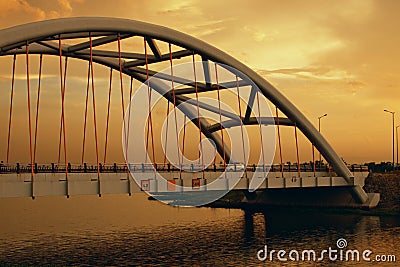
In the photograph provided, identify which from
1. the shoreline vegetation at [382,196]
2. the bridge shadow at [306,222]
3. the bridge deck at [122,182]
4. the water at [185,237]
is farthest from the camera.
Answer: the shoreline vegetation at [382,196]

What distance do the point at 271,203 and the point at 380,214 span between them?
12.5 m

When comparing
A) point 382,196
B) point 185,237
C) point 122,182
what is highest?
point 122,182

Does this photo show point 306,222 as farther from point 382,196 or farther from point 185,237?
point 185,237

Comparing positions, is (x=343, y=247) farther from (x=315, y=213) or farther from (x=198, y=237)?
(x=315, y=213)

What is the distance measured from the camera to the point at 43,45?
135ft

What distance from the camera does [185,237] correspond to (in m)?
47.0

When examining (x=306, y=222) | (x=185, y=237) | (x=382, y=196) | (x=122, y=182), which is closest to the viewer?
(x=122, y=182)

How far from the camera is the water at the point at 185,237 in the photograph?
3700 centimetres

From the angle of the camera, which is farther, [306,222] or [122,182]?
[306,222]

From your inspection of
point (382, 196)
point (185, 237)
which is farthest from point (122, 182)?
point (382, 196)

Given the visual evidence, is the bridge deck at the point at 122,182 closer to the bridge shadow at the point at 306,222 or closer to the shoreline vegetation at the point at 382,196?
the bridge shadow at the point at 306,222

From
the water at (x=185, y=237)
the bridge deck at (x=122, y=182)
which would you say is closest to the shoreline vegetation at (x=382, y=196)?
the water at (x=185, y=237)

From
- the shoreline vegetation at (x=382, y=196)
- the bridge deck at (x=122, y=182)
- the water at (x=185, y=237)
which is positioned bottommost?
the water at (x=185, y=237)

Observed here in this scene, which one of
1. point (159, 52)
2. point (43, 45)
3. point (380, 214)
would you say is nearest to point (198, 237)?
point (159, 52)
